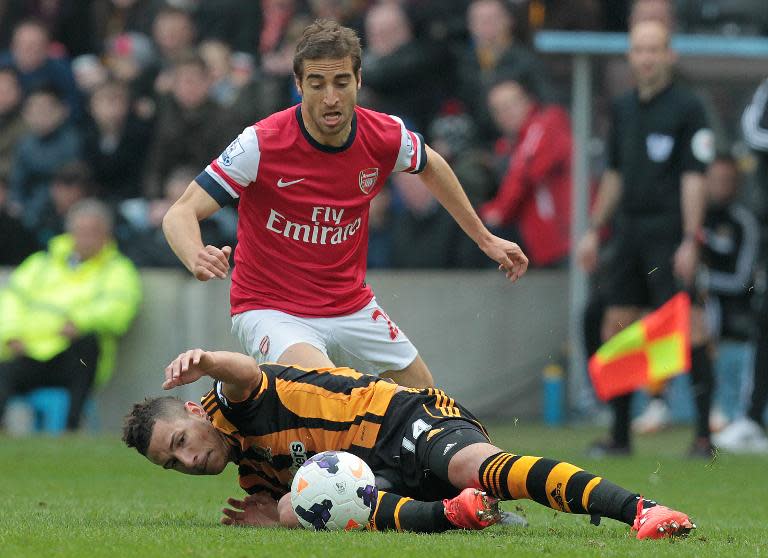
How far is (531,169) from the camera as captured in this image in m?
13.5

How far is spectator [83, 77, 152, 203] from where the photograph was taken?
15320mm

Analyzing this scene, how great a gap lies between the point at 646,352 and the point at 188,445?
4.96 meters

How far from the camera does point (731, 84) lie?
14.5m

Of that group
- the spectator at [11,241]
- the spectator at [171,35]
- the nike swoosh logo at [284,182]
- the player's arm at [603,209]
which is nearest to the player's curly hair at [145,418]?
the nike swoosh logo at [284,182]

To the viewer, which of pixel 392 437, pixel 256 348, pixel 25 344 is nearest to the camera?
pixel 392 437

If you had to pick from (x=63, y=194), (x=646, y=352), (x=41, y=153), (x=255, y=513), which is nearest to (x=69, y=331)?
(x=63, y=194)

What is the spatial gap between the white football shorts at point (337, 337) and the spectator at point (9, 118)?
881cm

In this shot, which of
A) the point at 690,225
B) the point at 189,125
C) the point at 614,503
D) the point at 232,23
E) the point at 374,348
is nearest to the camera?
the point at 614,503

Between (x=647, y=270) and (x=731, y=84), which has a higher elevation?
(x=731, y=84)

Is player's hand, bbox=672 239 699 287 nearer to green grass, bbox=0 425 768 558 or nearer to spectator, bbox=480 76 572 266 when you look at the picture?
green grass, bbox=0 425 768 558

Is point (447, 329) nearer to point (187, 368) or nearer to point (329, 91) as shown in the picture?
point (329, 91)

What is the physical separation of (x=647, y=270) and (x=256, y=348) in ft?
13.6

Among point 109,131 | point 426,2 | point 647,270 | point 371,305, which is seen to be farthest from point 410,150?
point 109,131

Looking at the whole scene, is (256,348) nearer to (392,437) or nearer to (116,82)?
(392,437)
